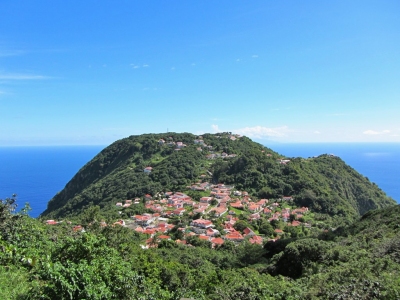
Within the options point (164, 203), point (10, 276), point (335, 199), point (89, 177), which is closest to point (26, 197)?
point (89, 177)

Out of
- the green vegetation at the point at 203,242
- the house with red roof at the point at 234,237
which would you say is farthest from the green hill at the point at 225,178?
the house with red roof at the point at 234,237

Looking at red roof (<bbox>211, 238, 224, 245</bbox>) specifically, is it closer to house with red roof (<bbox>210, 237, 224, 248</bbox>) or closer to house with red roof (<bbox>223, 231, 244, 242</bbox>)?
house with red roof (<bbox>210, 237, 224, 248</bbox>)

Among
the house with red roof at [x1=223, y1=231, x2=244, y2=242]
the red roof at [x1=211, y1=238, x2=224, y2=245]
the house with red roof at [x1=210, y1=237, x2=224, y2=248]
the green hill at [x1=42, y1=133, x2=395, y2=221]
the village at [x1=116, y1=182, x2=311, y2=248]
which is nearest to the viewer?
the house with red roof at [x1=210, y1=237, x2=224, y2=248]

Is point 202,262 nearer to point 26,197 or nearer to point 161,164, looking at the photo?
point 161,164

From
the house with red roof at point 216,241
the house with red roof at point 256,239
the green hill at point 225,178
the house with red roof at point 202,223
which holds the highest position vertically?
the green hill at point 225,178

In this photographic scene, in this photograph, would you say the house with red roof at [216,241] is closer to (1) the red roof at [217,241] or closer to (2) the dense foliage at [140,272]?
(1) the red roof at [217,241]

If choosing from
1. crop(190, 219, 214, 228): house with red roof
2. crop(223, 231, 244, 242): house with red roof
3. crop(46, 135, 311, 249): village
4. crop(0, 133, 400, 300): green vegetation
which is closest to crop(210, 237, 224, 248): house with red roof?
crop(46, 135, 311, 249): village

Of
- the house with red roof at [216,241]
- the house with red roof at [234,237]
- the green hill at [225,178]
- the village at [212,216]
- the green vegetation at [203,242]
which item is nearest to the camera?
the green vegetation at [203,242]

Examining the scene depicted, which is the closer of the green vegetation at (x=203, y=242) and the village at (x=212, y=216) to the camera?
the green vegetation at (x=203, y=242)
